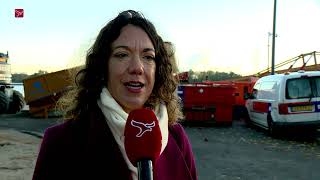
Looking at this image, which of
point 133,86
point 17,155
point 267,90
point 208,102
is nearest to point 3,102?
point 208,102

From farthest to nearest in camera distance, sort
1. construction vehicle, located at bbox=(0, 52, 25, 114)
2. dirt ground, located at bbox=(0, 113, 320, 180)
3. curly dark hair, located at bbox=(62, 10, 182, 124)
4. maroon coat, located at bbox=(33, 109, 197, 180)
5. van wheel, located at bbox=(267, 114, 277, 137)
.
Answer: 1. construction vehicle, located at bbox=(0, 52, 25, 114)
2. van wheel, located at bbox=(267, 114, 277, 137)
3. dirt ground, located at bbox=(0, 113, 320, 180)
4. curly dark hair, located at bbox=(62, 10, 182, 124)
5. maroon coat, located at bbox=(33, 109, 197, 180)

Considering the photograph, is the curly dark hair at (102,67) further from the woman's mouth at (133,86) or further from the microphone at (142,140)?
the microphone at (142,140)

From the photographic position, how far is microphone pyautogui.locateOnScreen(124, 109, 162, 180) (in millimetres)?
1602

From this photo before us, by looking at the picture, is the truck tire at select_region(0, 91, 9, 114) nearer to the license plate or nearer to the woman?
the license plate

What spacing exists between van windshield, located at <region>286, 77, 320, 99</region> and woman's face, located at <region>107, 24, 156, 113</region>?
11936 millimetres

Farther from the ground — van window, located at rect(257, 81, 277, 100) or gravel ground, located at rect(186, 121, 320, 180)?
van window, located at rect(257, 81, 277, 100)

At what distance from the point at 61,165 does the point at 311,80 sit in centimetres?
1251

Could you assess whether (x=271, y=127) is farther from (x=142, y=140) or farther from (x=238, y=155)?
(x=142, y=140)

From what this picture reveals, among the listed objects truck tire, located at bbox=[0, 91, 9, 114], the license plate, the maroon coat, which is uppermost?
the maroon coat

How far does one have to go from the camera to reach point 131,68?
6.82 feet

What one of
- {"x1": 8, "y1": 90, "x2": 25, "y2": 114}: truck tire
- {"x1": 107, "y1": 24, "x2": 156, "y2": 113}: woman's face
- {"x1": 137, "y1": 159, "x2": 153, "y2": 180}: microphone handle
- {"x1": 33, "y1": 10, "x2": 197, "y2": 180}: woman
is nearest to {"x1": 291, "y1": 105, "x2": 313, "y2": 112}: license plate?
{"x1": 33, "y1": 10, "x2": 197, "y2": 180}: woman

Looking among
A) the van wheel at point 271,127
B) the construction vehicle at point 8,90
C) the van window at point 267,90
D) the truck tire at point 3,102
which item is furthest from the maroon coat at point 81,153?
the construction vehicle at point 8,90

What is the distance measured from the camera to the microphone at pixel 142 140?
5.25ft

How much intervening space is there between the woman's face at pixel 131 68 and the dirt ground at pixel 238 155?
595 centimetres
